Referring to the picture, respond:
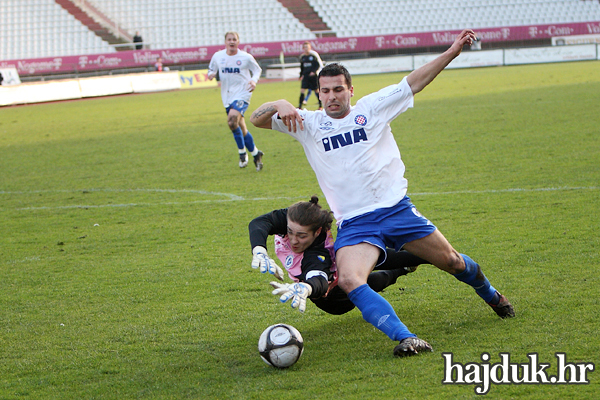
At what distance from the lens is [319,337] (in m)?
4.26

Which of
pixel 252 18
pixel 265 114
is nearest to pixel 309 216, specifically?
pixel 265 114

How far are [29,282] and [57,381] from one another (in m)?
2.35

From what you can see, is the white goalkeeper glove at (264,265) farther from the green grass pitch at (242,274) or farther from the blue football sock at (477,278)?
the blue football sock at (477,278)

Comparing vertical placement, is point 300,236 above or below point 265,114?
below

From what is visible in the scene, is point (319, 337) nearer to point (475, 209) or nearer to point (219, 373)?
point (219, 373)

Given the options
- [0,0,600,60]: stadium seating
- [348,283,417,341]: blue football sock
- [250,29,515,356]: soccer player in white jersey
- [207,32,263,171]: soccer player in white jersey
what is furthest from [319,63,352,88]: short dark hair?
[0,0,600,60]: stadium seating

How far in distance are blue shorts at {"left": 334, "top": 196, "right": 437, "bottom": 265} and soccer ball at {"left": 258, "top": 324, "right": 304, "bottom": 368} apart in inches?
26.9

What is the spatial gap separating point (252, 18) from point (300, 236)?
134 ft

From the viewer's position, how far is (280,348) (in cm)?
373

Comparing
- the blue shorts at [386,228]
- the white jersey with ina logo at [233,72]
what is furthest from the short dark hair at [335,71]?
the white jersey with ina logo at [233,72]

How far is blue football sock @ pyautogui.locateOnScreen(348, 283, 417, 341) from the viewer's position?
374 centimetres

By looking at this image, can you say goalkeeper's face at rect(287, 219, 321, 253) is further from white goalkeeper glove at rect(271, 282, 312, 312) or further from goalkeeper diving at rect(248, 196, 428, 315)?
white goalkeeper glove at rect(271, 282, 312, 312)

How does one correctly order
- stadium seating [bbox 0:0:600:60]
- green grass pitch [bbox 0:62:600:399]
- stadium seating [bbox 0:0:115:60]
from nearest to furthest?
green grass pitch [bbox 0:62:600:399], stadium seating [bbox 0:0:115:60], stadium seating [bbox 0:0:600:60]

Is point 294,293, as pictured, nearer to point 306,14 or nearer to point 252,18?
point 252,18
